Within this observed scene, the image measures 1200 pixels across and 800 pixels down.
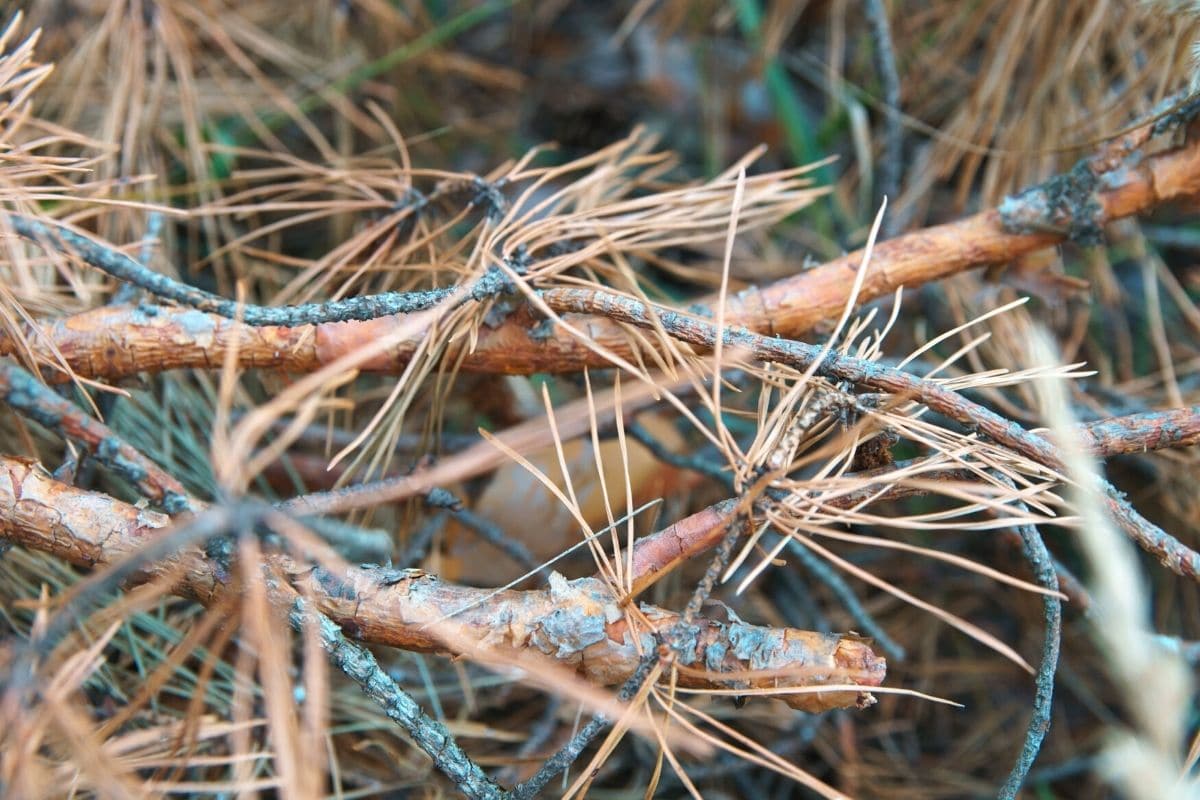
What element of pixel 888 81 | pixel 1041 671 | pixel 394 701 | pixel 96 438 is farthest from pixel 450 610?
pixel 888 81

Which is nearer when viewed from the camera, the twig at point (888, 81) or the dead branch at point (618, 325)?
the dead branch at point (618, 325)

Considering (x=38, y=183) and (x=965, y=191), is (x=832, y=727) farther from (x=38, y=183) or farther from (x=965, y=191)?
(x=38, y=183)

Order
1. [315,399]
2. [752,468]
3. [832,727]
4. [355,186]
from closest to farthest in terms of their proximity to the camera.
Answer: [315,399]
[752,468]
[355,186]
[832,727]

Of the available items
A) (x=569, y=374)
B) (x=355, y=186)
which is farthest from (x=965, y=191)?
(x=355, y=186)

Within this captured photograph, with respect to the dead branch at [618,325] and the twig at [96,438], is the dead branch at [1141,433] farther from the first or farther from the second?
the twig at [96,438]

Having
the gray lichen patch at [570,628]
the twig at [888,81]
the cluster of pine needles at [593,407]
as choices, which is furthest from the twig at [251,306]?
the twig at [888,81]

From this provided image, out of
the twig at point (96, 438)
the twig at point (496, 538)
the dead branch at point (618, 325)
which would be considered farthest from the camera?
the twig at point (496, 538)

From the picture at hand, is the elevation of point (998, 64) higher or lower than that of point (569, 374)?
Result: higher

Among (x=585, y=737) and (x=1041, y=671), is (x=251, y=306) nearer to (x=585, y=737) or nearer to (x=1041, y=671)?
(x=585, y=737)
